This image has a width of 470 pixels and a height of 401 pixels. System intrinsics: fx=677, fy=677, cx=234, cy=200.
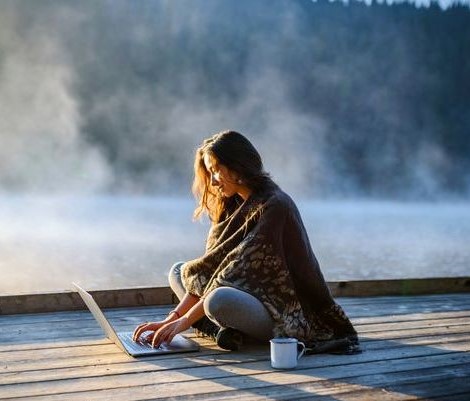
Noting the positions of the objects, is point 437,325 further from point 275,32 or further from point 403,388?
point 275,32

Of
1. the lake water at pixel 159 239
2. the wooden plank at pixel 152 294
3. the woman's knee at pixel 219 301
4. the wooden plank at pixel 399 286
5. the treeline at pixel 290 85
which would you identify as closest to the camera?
the woman's knee at pixel 219 301

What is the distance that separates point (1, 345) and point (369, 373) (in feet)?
3.02

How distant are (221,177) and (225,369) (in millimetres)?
464

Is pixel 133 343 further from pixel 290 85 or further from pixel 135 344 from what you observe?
pixel 290 85

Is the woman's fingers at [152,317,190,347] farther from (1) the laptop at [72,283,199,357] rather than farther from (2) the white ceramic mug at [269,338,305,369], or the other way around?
(2) the white ceramic mug at [269,338,305,369]

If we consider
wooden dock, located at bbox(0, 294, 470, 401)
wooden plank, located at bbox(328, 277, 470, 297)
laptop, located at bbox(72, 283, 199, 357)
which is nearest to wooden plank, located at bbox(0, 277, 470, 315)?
wooden plank, located at bbox(328, 277, 470, 297)

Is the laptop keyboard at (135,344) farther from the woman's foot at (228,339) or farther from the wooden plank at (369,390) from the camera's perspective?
the wooden plank at (369,390)

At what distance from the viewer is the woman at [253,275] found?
161 centimetres

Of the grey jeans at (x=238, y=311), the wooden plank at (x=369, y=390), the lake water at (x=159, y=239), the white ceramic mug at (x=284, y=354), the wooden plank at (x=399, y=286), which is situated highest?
the grey jeans at (x=238, y=311)

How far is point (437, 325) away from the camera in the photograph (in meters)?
2.03

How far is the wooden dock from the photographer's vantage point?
131cm

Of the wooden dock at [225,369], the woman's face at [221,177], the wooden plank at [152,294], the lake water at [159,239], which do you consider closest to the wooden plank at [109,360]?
the wooden dock at [225,369]

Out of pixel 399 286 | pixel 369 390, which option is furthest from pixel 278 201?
pixel 399 286

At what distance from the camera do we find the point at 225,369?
1.49 m
